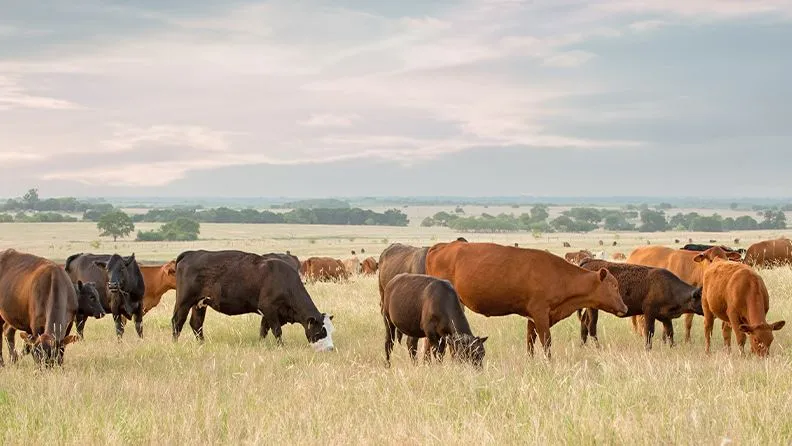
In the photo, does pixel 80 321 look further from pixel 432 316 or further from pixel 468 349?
pixel 468 349

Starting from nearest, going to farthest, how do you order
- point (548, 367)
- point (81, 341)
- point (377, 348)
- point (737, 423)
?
point (737, 423), point (548, 367), point (377, 348), point (81, 341)

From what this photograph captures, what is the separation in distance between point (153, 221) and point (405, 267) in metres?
178

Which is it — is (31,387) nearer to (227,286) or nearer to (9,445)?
(9,445)

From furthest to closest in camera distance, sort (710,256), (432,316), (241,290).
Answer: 1. (710,256)
2. (241,290)
3. (432,316)

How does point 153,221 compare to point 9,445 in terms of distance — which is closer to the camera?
point 9,445

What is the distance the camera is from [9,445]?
23.6 ft

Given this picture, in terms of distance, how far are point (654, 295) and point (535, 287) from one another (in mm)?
2477

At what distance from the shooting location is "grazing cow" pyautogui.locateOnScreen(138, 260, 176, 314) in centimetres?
1916

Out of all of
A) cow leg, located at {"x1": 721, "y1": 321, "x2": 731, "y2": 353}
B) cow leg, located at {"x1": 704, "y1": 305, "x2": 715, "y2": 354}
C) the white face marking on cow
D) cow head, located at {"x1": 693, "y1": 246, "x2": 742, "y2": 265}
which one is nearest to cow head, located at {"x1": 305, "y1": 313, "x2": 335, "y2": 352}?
the white face marking on cow

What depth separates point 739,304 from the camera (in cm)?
1239

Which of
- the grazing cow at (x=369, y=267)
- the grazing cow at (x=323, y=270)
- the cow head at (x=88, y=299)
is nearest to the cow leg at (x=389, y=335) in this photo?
the cow head at (x=88, y=299)

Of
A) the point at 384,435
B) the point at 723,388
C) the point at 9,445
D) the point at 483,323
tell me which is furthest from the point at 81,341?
the point at 723,388

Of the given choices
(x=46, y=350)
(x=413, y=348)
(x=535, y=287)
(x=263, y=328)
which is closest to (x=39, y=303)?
(x=46, y=350)

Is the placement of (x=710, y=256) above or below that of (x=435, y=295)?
above
